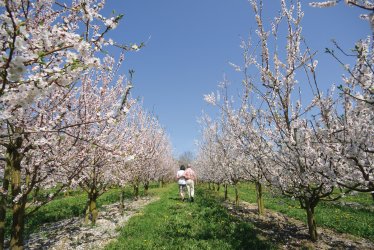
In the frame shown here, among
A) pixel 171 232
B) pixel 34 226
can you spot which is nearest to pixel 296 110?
pixel 171 232

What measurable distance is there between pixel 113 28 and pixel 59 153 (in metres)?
4.24

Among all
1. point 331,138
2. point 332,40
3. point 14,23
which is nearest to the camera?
point 14,23

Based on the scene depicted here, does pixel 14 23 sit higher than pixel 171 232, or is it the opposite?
pixel 14 23

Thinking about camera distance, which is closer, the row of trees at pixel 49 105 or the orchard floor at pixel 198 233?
the row of trees at pixel 49 105

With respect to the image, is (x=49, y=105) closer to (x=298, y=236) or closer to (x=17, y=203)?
(x=17, y=203)

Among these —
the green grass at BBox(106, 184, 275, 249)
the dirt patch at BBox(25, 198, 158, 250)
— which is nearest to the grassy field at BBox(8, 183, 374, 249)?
the green grass at BBox(106, 184, 275, 249)

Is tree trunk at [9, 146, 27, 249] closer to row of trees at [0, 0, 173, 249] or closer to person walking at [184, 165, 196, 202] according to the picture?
row of trees at [0, 0, 173, 249]

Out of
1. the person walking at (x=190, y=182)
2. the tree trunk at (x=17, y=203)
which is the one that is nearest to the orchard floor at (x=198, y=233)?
the tree trunk at (x=17, y=203)

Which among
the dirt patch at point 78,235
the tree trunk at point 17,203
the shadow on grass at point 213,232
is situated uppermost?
the tree trunk at point 17,203

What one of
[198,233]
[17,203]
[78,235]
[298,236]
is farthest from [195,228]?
[17,203]

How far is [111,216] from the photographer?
1358cm

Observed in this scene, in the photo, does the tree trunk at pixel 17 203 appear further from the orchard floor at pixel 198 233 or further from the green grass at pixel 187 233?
the green grass at pixel 187 233

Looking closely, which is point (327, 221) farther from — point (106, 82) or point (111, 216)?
point (106, 82)

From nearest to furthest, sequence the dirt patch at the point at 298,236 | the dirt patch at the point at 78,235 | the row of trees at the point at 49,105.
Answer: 1. the row of trees at the point at 49,105
2. the dirt patch at the point at 298,236
3. the dirt patch at the point at 78,235
